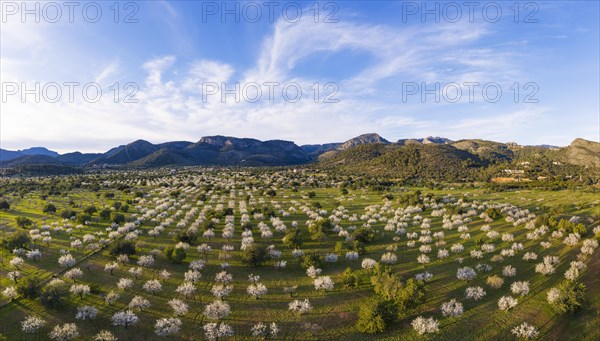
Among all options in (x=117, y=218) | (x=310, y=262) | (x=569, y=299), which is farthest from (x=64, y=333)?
(x=569, y=299)

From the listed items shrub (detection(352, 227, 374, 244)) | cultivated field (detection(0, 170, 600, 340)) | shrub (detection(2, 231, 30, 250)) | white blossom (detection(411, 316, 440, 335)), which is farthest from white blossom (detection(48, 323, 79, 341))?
shrub (detection(352, 227, 374, 244))

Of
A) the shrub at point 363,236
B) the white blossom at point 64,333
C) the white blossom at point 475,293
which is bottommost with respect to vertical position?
the white blossom at point 475,293

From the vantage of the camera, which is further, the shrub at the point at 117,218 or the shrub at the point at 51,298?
the shrub at the point at 117,218

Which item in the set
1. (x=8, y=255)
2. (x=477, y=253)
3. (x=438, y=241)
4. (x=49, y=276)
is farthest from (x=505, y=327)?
(x=8, y=255)

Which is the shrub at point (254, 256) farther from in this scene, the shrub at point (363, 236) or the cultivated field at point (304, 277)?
the shrub at point (363, 236)

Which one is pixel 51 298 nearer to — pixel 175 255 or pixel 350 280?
pixel 175 255

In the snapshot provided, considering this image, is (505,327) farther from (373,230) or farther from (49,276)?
(49,276)

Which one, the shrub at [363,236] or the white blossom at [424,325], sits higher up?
the shrub at [363,236]

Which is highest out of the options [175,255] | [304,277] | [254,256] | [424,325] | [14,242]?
[14,242]

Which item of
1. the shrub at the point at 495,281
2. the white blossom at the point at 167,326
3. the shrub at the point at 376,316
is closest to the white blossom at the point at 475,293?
the shrub at the point at 495,281
